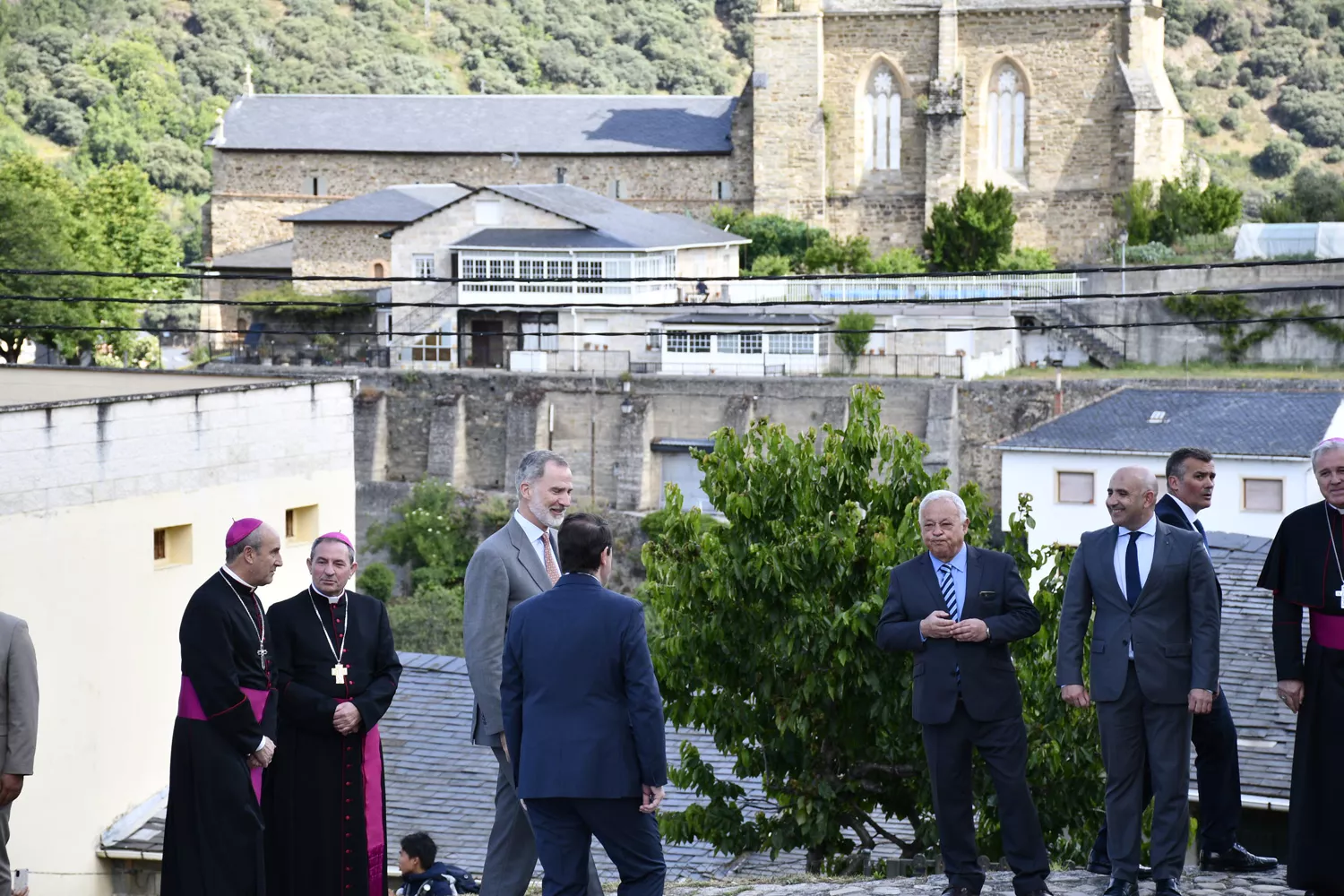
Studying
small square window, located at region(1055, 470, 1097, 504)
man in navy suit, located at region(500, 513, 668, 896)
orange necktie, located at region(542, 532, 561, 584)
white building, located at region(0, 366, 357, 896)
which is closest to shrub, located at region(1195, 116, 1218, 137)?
small square window, located at region(1055, 470, 1097, 504)

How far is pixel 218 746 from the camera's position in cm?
799

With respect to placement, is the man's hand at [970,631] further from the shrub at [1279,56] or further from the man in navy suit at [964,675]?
the shrub at [1279,56]

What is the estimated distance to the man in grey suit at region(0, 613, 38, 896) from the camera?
7918 millimetres

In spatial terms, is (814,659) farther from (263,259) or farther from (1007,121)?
(263,259)

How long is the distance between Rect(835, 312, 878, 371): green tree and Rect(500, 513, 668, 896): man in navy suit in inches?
1389

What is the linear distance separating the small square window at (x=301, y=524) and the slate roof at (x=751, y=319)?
2381cm

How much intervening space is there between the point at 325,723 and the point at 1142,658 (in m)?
3.52

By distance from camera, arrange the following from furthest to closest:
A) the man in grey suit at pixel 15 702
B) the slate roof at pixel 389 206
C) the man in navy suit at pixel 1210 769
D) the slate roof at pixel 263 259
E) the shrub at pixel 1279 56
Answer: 1. the shrub at pixel 1279 56
2. the slate roof at pixel 263 259
3. the slate roof at pixel 389 206
4. the man in navy suit at pixel 1210 769
5. the man in grey suit at pixel 15 702

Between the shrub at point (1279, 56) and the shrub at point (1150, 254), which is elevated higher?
the shrub at point (1279, 56)

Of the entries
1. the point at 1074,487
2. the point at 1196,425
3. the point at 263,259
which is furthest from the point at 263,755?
the point at 263,259

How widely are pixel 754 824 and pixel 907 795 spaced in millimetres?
1108

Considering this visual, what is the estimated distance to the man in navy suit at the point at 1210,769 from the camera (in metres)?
8.91

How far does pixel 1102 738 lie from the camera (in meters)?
8.41

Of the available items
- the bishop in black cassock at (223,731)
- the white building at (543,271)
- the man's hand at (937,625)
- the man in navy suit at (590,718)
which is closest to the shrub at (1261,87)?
the white building at (543,271)
